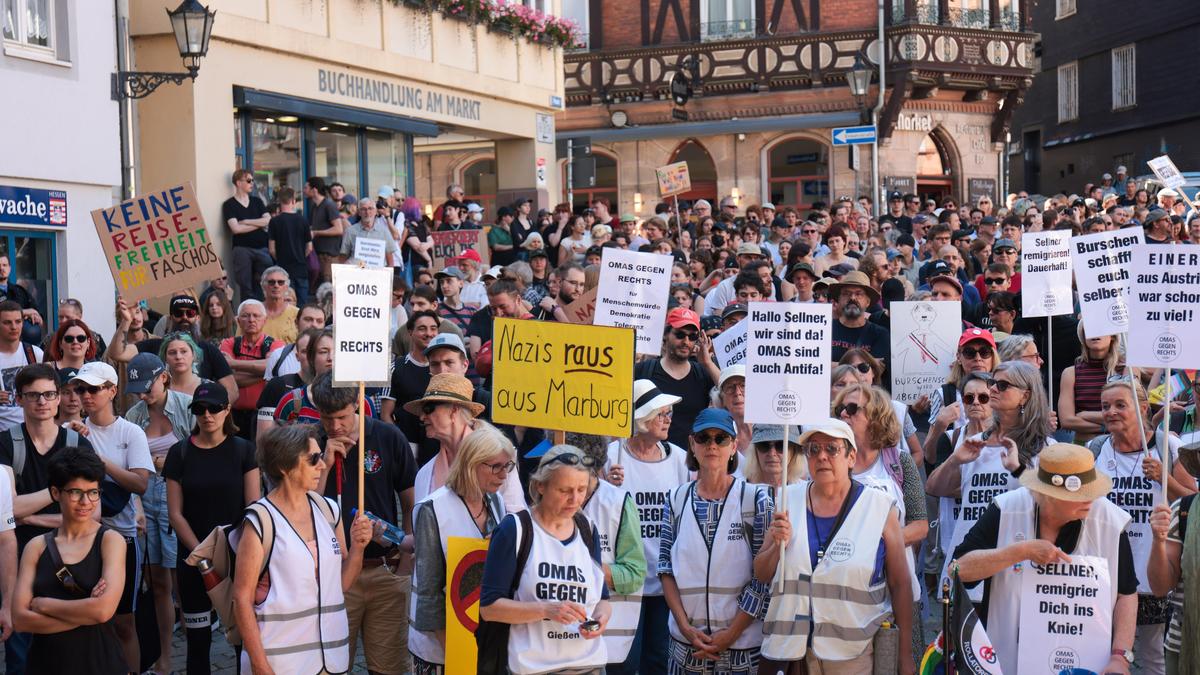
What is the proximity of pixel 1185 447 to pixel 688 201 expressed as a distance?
29283mm

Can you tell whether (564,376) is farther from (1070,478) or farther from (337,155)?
(337,155)

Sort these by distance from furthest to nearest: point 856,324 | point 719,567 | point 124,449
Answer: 1. point 856,324
2. point 124,449
3. point 719,567

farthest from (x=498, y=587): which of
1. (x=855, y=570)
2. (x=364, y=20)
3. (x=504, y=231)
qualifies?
(x=364, y=20)

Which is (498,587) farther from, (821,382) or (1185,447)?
(1185,447)

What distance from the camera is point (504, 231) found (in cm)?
1994

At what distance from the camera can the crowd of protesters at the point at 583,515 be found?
20.1 ft

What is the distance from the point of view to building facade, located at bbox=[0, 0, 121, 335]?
51.3 ft

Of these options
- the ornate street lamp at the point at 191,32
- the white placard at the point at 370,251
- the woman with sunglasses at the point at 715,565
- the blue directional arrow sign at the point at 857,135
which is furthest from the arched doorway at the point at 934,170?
the woman with sunglasses at the point at 715,565

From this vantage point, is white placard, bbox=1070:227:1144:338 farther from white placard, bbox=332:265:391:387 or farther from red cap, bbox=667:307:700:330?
white placard, bbox=332:265:391:387

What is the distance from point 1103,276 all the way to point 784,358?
253cm

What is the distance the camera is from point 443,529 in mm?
6523

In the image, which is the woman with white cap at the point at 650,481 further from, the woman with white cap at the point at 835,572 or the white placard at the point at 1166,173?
the white placard at the point at 1166,173

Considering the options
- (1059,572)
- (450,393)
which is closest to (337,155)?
(450,393)

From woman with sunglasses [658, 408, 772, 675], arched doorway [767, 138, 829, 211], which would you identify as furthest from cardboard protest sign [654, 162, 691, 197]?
arched doorway [767, 138, 829, 211]
